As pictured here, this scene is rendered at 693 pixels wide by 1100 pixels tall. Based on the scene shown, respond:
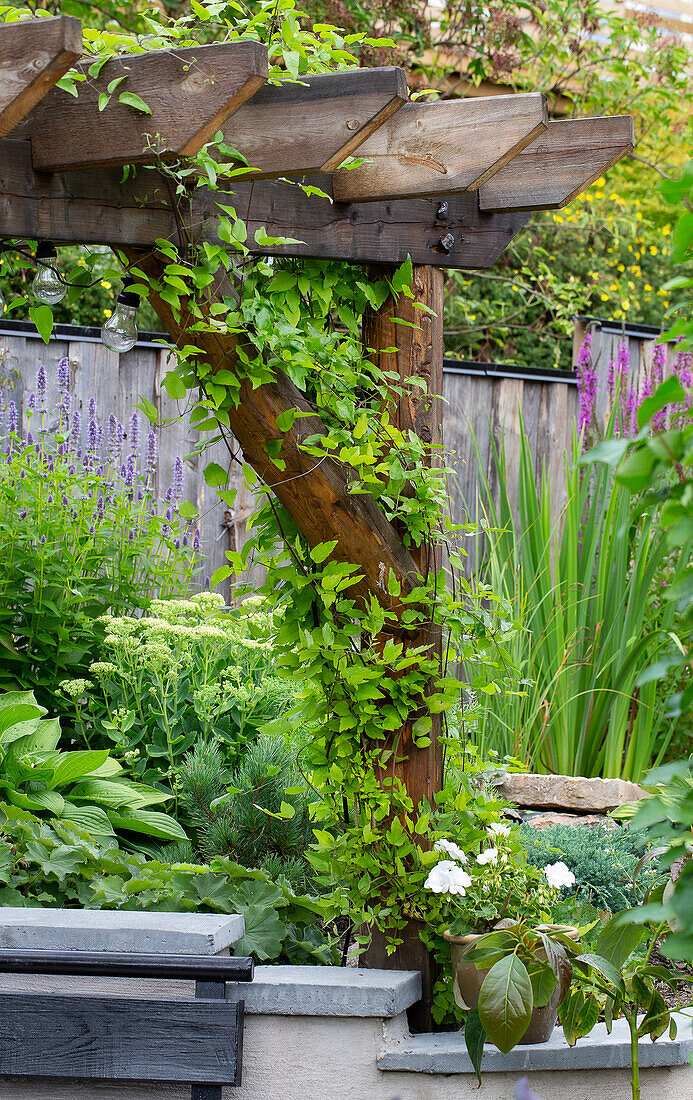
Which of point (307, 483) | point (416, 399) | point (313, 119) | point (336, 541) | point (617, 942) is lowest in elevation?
point (617, 942)

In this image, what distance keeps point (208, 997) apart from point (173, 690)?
125cm

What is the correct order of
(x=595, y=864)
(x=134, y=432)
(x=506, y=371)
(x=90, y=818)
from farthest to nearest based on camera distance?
(x=506, y=371) → (x=134, y=432) → (x=595, y=864) → (x=90, y=818)

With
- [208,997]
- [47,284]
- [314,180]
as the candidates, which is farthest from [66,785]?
[314,180]

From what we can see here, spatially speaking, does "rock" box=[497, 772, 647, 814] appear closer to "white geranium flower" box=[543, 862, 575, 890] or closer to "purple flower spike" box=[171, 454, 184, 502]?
"white geranium flower" box=[543, 862, 575, 890]

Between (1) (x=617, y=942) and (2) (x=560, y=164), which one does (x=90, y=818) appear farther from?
(2) (x=560, y=164)

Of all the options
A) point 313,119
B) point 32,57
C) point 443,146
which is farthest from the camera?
point 443,146

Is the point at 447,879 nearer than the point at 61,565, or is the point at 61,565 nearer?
the point at 447,879

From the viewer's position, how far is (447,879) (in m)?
1.92

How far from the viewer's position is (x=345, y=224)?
207 centimetres

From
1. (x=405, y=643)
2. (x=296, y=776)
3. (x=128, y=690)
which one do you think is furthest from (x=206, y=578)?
(x=405, y=643)

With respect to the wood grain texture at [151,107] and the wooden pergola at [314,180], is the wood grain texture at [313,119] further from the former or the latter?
the wood grain texture at [151,107]

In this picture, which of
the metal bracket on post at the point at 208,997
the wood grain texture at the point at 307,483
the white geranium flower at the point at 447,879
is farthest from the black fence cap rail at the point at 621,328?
the metal bracket on post at the point at 208,997

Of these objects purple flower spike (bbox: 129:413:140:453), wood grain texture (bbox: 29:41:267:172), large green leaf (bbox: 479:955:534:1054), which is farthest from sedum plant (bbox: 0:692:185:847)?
wood grain texture (bbox: 29:41:267:172)

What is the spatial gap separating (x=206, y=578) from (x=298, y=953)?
227 centimetres
